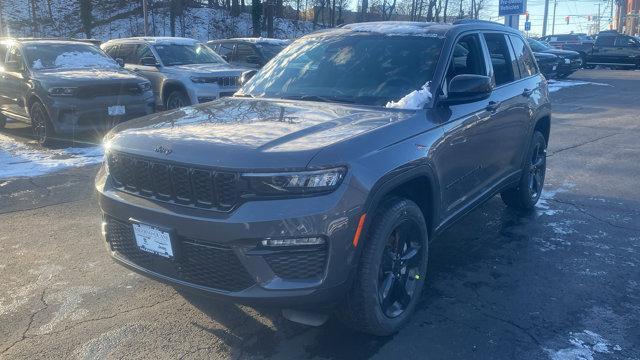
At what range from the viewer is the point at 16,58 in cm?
1009

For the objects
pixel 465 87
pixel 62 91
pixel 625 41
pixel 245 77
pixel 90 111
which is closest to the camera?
pixel 465 87

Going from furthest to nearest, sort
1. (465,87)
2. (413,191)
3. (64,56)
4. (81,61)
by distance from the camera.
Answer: (81,61)
(64,56)
(465,87)
(413,191)

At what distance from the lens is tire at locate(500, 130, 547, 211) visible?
5711mm

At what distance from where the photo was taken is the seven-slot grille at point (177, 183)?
9.55 ft

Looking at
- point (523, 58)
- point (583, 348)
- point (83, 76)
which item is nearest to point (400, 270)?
point (583, 348)

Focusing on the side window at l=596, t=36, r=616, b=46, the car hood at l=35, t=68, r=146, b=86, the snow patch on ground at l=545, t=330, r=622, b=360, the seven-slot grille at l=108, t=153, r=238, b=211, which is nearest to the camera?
the seven-slot grille at l=108, t=153, r=238, b=211

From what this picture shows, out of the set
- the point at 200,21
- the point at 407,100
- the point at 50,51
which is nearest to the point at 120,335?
the point at 407,100

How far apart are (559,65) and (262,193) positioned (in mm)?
22814

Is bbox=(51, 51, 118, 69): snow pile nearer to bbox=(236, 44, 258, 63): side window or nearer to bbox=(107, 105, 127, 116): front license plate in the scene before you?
bbox=(107, 105, 127, 116): front license plate

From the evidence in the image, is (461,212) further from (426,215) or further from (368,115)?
(368,115)

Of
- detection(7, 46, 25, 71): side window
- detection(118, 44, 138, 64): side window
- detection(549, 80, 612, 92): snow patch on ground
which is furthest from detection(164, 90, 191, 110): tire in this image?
detection(549, 80, 612, 92): snow patch on ground

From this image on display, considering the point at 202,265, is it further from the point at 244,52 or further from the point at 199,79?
the point at 244,52

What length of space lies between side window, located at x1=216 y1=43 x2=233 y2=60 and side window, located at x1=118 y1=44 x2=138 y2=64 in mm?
2716

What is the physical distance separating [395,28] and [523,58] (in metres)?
1.88
